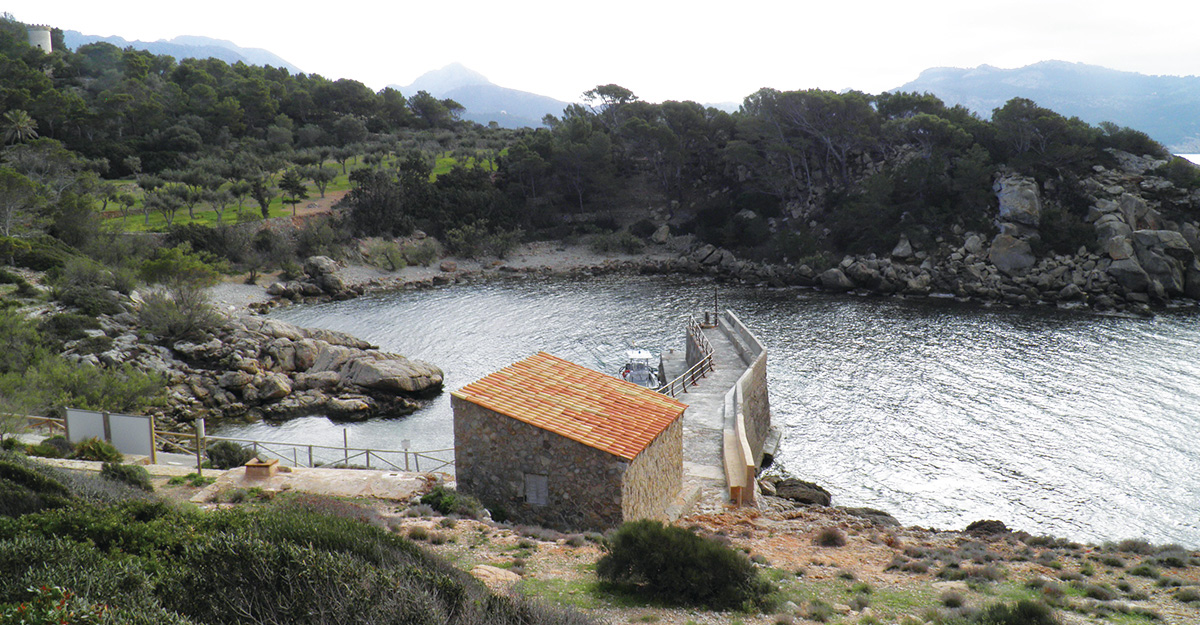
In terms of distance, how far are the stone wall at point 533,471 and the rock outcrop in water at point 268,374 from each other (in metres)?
16.5

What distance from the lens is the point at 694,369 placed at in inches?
1044

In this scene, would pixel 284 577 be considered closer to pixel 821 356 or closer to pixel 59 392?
pixel 59 392

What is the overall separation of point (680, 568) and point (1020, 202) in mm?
53213

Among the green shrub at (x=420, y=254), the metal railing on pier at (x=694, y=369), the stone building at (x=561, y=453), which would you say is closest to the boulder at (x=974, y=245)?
the metal railing on pier at (x=694, y=369)

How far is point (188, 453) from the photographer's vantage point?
21125 mm

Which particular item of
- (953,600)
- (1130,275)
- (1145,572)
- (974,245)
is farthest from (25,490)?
(1130,275)

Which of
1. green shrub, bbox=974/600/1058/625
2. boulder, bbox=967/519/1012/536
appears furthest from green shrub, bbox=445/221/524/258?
green shrub, bbox=974/600/1058/625

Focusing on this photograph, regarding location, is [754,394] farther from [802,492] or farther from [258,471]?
[258,471]

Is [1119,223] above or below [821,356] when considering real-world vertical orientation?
above

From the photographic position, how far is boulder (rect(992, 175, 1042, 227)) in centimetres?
5281

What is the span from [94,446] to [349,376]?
14760mm

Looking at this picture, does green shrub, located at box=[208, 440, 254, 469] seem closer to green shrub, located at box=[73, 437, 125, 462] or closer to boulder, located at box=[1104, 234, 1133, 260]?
green shrub, located at box=[73, 437, 125, 462]

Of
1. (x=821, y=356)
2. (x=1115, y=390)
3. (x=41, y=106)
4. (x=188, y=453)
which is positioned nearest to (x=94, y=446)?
(x=188, y=453)

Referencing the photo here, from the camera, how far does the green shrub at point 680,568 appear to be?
10.6 m
